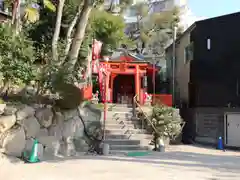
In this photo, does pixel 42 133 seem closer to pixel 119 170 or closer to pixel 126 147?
pixel 126 147

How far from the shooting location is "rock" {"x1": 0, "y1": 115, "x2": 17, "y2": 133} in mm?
10578

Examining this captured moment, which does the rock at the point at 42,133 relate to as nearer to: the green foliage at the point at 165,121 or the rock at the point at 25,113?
the rock at the point at 25,113

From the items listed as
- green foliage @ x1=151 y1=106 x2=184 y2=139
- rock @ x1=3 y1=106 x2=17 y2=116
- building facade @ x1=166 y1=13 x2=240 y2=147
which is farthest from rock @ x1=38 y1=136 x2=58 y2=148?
building facade @ x1=166 y1=13 x2=240 y2=147

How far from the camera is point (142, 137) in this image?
1480 centimetres

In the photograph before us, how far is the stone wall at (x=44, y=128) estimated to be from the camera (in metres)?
10.7

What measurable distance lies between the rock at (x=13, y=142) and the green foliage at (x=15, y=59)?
6.35ft

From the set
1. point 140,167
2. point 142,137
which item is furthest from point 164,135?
point 140,167

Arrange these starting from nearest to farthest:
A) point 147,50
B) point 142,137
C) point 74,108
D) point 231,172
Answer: point 231,172 < point 74,108 < point 142,137 < point 147,50

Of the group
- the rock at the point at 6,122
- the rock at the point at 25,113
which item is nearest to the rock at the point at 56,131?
the rock at the point at 25,113

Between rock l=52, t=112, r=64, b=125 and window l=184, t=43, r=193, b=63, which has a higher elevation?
window l=184, t=43, r=193, b=63

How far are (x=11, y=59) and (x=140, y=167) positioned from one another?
589 centimetres

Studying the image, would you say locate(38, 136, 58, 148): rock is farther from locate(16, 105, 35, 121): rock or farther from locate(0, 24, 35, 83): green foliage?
locate(0, 24, 35, 83): green foliage

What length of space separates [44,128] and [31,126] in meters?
0.67

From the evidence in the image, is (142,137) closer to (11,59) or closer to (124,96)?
(11,59)
